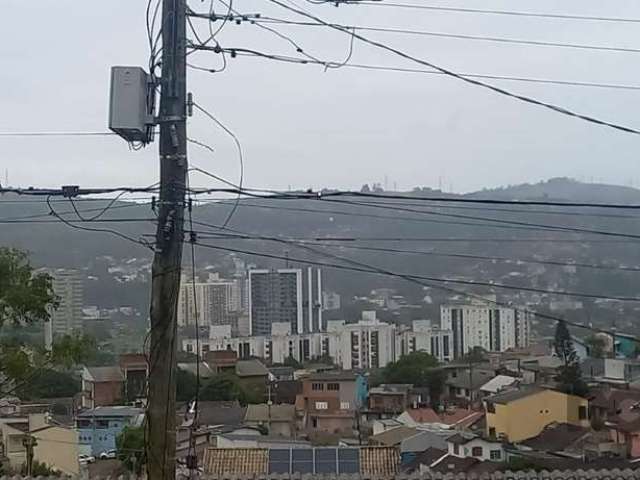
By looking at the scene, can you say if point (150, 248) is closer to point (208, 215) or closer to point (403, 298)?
point (208, 215)

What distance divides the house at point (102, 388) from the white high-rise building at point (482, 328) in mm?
11107

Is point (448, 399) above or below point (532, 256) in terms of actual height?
below

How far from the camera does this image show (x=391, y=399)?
22.3 metres

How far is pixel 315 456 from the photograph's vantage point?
9922mm

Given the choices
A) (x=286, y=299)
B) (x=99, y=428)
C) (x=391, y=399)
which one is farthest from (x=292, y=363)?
(x=99, y=428)

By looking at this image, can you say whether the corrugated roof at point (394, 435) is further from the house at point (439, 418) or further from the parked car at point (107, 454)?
the parked car at point (107, 454)

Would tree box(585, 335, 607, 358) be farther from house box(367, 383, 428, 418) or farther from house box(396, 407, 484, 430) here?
house box(367, 383, 428, 418)

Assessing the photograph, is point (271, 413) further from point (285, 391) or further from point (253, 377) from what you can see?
point (253, 377)

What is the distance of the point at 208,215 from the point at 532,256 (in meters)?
9.39

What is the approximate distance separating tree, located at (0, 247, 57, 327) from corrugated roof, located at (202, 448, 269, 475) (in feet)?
14.0

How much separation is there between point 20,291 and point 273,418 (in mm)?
13620

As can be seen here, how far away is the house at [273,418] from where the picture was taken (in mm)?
18586

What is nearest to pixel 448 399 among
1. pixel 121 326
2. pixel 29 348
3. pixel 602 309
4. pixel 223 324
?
pixel 223 324

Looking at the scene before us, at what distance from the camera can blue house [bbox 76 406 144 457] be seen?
50.2 ft
